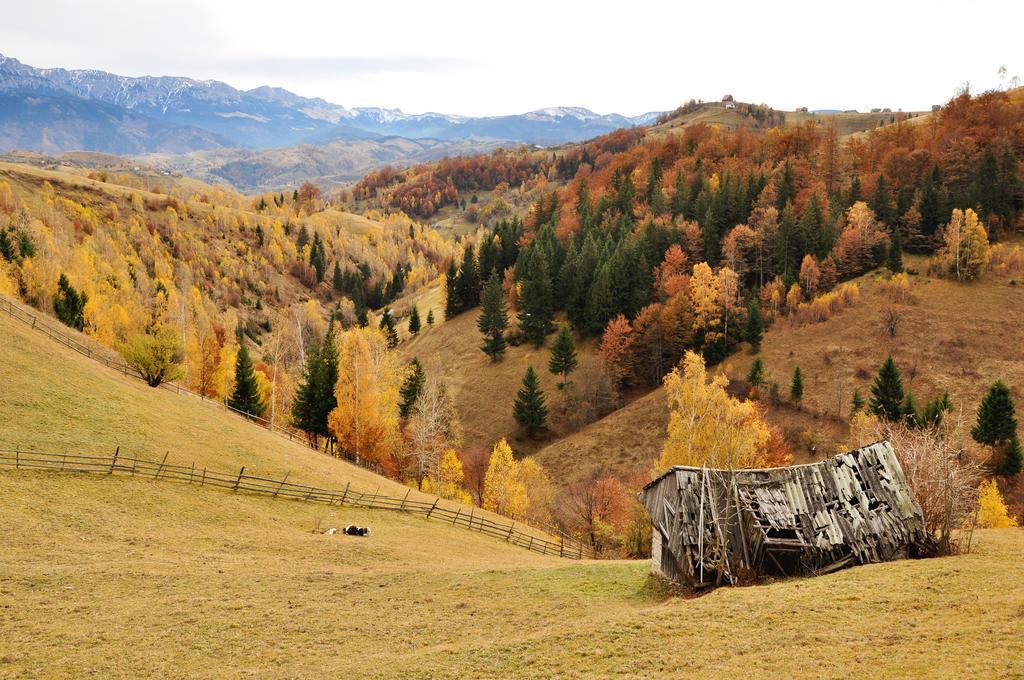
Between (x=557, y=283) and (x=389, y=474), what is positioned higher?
(x=557, y=283)

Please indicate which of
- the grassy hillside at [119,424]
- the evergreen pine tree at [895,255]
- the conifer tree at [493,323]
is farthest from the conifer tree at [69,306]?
the evergreen pine tree at [895,255]

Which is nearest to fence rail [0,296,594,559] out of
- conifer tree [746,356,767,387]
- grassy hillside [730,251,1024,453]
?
conifer tree [746,356,767,387]

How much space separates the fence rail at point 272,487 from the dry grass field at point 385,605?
979mm

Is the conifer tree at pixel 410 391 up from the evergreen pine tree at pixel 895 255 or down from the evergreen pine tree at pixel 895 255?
down

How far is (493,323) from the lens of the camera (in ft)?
333

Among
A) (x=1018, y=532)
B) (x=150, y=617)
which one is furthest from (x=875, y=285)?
(x=150, y=617)

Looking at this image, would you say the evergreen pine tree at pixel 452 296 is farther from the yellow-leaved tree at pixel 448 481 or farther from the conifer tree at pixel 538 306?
the yellow-leaved tree at pixel 448 481

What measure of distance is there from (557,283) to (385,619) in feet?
287

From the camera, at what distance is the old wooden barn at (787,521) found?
1036 inches

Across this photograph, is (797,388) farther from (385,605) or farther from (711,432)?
(385,605)

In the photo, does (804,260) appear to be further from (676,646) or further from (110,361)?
(110,361)

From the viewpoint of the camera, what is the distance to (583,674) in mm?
17469

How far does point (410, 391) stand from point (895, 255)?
74.3 metres

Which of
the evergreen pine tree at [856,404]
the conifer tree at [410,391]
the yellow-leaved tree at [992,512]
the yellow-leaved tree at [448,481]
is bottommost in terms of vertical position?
the yellow-leaved tree at [448,481]
